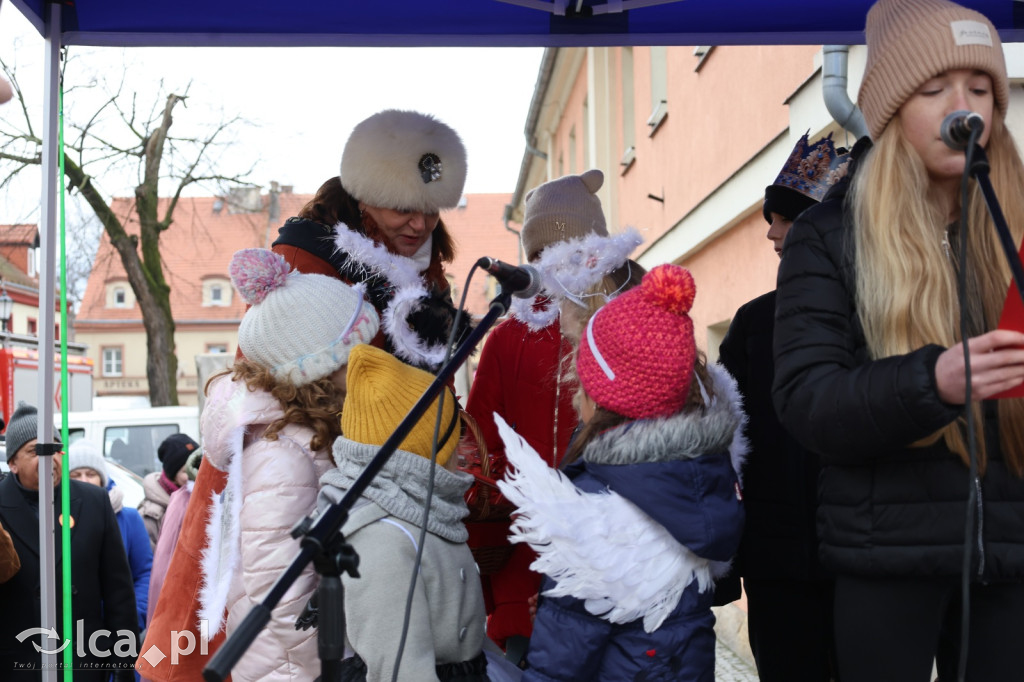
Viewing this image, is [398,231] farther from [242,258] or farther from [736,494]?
[736,494]

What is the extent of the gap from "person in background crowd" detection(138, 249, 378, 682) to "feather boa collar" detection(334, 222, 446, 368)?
0.08m

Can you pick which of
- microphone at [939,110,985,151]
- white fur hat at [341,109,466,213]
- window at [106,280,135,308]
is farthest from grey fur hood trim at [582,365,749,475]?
window at [106,280,135,308]

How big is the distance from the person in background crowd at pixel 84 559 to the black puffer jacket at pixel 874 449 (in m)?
3.34

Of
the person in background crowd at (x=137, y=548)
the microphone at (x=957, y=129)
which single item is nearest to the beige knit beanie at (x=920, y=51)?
the microphone at (x=957, y=129)

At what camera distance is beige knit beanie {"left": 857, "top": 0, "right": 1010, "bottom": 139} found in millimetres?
1859

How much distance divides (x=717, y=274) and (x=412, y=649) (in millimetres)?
6412

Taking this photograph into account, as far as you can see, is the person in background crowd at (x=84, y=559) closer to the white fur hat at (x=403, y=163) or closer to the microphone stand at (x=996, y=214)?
the white fur hat at (x=403, y=163)

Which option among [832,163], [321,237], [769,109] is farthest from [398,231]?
[769,109]

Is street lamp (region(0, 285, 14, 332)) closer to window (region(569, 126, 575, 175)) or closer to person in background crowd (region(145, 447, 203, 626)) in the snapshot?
window (region(569, 126, 575, 175))

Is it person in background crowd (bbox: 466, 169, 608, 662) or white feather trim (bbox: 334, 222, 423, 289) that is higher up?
white feather trim (bbox: 334, 222, 423, 289)

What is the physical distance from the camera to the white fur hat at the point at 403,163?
3000 mm

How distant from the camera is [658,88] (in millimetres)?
10320

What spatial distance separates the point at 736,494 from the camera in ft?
7.68

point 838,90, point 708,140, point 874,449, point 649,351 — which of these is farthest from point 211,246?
point 874,449
